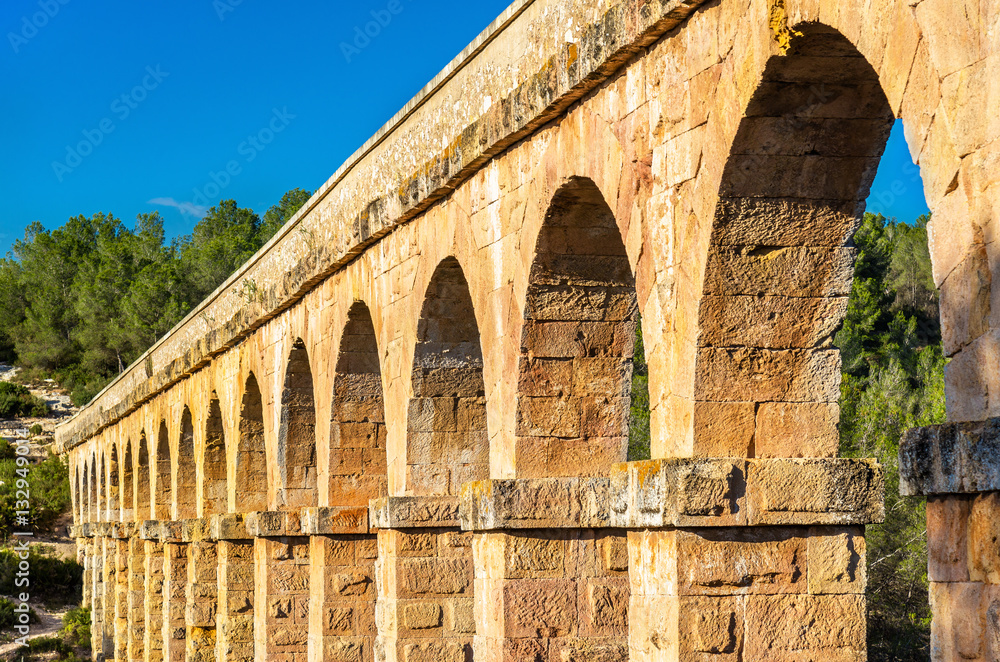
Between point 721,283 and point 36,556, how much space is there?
29132mm

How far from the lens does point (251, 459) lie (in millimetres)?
13562

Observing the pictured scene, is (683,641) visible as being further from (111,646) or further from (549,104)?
(111,646)

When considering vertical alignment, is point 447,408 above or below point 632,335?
below

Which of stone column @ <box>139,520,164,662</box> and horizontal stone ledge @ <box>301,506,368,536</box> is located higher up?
horizontal stone ledge @ <box>301,506,368,536</box>

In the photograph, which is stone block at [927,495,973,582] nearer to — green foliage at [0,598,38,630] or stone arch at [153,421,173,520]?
stone arch at [153,421,173,520]

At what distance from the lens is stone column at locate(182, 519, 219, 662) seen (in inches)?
584

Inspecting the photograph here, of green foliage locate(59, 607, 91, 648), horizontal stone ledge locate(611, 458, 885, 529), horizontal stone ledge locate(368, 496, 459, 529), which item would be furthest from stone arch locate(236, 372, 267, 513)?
green foliage locate(59, 607, 91, 648)

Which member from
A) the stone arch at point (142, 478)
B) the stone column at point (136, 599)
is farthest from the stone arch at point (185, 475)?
the stone arch at point (142, 478)

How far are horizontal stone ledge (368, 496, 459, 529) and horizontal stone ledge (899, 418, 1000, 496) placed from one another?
17.8ft

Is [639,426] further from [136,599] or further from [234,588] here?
[136,599]

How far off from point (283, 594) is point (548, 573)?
18.2 ft


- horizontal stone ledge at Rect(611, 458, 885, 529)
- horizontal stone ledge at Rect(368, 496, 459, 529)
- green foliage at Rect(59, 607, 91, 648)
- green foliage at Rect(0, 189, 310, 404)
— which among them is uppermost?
green foliage at Rect(0, 189, 310, 404)

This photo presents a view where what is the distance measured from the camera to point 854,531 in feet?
16.2

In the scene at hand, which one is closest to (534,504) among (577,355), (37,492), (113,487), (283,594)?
(577,355)
